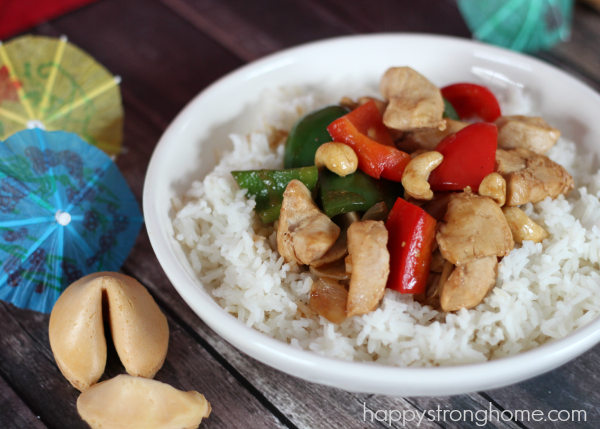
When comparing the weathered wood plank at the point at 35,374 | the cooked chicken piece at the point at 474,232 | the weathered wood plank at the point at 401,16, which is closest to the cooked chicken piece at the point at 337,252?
the cooked chicken piece at the point at 474,232

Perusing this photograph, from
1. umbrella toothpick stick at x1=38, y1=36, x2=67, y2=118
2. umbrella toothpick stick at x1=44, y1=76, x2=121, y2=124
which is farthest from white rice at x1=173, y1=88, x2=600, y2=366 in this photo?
umbrella toothpick stick at x1=38, y1=36, x2=67, y2=118

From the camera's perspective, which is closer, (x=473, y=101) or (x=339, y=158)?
(x=339, y=158)

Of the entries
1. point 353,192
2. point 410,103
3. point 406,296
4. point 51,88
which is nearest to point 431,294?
point 406,296

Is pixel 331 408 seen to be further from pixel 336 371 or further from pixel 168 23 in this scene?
pixel 168 23

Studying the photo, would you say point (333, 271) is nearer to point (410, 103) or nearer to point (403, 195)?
point (403, 195)

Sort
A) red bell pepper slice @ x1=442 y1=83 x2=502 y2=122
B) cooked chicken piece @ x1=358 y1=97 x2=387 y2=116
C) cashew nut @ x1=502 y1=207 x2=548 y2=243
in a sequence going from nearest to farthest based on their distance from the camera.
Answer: cashew nut @ x1=502 y1=207 x2=548 y2=243, cooked chicken piece @ x1=358 y1=97 x2=387 y2=116, red bell pepper slice @ x1=442 y1=83 x2=502 y2=122

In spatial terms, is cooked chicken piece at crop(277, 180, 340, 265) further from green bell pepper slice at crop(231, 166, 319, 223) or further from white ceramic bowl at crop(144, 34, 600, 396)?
white ceramic bowl at crop(144, 34, 600, 396)
